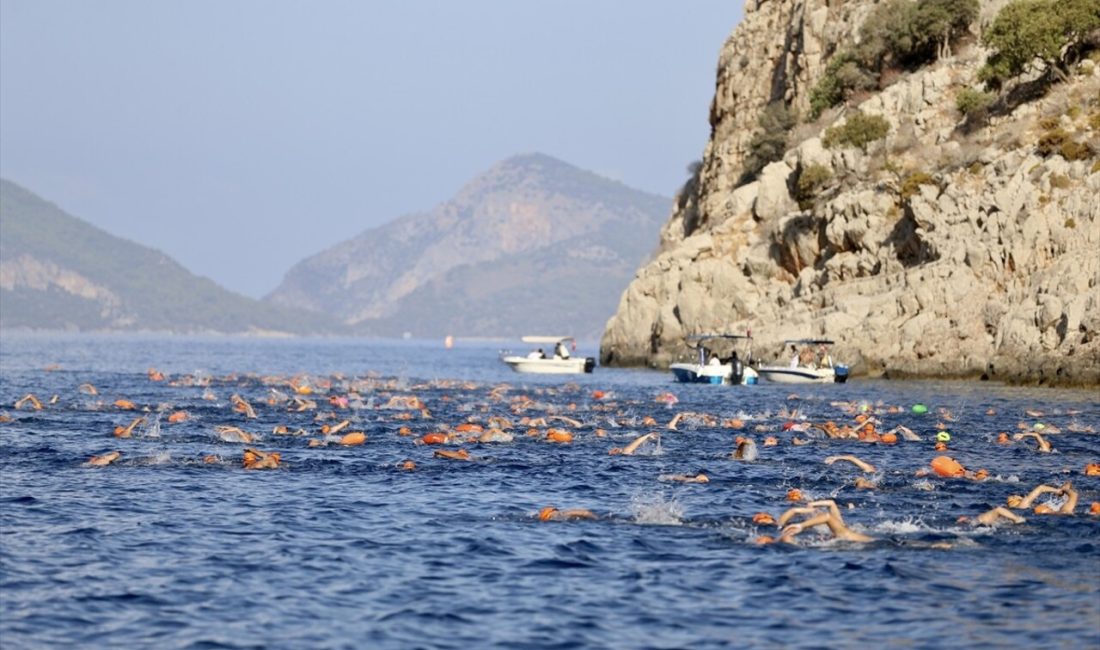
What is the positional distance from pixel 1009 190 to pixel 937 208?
5258 mm

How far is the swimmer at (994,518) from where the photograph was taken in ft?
74.6

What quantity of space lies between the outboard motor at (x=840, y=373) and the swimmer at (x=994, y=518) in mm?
50184

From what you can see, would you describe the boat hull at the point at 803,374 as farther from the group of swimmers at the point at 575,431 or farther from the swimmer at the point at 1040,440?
the swimmer at the point at 1040,440

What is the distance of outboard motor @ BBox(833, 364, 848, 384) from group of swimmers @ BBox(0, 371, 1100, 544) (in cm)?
1371

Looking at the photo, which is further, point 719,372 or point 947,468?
point 719,372

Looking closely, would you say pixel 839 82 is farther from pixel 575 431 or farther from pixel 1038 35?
pixel 575 431

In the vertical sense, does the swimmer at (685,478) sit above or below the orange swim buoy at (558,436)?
below

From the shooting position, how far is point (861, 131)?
96.4 metres

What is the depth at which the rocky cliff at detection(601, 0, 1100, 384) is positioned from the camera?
225 feet

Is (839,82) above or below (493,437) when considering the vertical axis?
above

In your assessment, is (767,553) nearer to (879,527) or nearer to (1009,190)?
(879,527)

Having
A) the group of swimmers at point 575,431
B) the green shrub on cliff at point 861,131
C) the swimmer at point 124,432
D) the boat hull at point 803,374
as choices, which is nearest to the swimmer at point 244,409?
the group of swimmers at point 575,431

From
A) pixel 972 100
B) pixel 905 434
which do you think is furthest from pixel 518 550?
pixel 972 100

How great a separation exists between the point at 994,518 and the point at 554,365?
250ft
